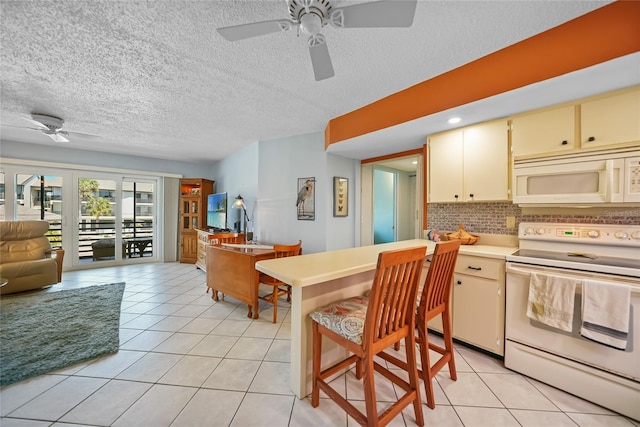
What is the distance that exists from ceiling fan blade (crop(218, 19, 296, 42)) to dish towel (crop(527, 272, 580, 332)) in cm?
227

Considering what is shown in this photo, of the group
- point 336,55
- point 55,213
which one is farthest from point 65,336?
point 55,213

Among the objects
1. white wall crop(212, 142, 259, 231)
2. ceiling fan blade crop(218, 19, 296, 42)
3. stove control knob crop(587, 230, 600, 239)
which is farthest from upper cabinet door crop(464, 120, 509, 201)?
white wall crop(212, 142, 259, 231)

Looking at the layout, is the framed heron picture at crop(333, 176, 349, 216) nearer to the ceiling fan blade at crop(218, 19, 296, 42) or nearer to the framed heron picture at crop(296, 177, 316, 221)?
the framed heron picture at crop(296, 177, 316, 221)

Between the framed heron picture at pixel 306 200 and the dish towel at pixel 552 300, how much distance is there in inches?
102

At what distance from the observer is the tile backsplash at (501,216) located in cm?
181

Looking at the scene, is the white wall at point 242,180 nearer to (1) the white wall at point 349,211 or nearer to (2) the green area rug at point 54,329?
(1) the white wall at point 349,211

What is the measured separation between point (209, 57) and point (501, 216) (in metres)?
3.00

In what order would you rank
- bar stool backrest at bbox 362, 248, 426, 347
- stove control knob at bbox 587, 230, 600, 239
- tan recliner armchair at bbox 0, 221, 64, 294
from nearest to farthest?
bar stool backrest at bbox 362, 248, 426, 347 < stove control knob at bbox 587, 230, 600, 239 < tan recliner armchair at bbox 0, 221, 64, 294

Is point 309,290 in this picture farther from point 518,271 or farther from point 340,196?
point 340,196

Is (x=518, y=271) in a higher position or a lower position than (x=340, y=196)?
lower

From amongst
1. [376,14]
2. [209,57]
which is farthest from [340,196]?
[376,14]

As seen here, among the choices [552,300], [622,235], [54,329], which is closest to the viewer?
[552,300]

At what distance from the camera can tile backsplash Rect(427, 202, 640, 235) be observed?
1.81 m

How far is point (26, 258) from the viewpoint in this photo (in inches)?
141
